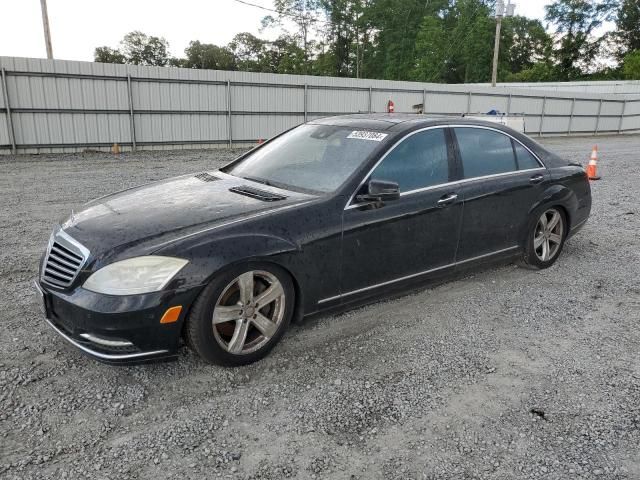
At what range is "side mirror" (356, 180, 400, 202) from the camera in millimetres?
3605

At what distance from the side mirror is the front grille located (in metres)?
1.83

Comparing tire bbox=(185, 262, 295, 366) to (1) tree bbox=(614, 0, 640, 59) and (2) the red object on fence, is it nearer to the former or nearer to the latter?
(2) the red object on fence

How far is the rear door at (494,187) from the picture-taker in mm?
4434

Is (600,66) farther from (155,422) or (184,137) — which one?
(155,422)

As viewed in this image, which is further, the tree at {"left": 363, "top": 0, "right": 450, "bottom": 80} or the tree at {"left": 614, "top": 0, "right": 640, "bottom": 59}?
the tree at {"left": 614, "top": 0, "right": 640, "bottom": 59}

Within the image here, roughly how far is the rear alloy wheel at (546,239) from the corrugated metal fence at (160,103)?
14.4m

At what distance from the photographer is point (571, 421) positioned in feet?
9.34

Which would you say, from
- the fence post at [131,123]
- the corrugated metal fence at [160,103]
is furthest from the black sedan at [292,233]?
the fence post at [131,123]

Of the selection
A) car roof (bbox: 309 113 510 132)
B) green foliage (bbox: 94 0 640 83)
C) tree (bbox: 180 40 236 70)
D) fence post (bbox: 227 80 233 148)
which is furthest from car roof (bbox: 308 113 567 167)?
tree (bbox: 180 40 236 70)

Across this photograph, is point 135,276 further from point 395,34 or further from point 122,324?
point 395,34

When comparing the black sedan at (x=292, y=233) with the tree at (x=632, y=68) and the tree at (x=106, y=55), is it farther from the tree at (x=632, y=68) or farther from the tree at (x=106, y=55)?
the tree at (x=106, y=55)

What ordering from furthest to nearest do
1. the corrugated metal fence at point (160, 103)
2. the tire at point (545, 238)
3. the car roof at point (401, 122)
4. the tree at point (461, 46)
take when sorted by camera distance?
the tree at point (461, 46)
the corrugated metal fence at point (160, 103)
the tire at point (545, 238)
the car roof at point (401, 122)

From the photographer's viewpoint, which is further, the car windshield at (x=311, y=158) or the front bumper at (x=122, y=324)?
the car windshield at (x=311, y=158)

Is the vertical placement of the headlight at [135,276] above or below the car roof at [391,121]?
below
